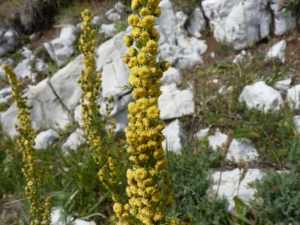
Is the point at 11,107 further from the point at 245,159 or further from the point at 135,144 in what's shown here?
the point at 135,144

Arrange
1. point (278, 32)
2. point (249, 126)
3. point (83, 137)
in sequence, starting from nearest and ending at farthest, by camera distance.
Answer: point (249, 126) → point (83, 137) → point (278, 32)

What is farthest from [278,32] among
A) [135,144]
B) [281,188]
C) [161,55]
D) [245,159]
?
[135,144]

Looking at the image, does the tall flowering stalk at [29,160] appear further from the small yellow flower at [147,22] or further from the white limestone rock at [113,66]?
the white limestone rock at [113,66]

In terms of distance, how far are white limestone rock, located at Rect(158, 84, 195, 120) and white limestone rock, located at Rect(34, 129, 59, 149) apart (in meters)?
2.00

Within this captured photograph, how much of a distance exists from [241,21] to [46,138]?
3966 mm

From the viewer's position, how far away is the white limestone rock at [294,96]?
475 cm

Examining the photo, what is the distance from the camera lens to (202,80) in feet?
18.9

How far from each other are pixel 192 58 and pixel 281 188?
3234 mm

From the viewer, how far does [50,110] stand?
259 inches

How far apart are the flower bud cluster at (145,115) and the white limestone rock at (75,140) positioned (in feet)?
11.7

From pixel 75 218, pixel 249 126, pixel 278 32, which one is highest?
pixel 278 32

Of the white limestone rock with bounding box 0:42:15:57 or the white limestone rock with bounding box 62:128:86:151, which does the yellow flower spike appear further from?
the white limestone rock with bounding box 0:42:15:57

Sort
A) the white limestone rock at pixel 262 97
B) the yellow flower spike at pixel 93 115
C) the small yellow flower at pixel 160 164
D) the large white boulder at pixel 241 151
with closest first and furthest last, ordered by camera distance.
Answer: the small yellow flower at pixel 160 164, the yellow flower spike at pixel 93 115, the large white boulder at pixel 241 151, the white limestone rock at pixel 262 97

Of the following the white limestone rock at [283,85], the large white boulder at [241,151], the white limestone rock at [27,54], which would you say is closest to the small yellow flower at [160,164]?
the large white boulder at [241,151]
